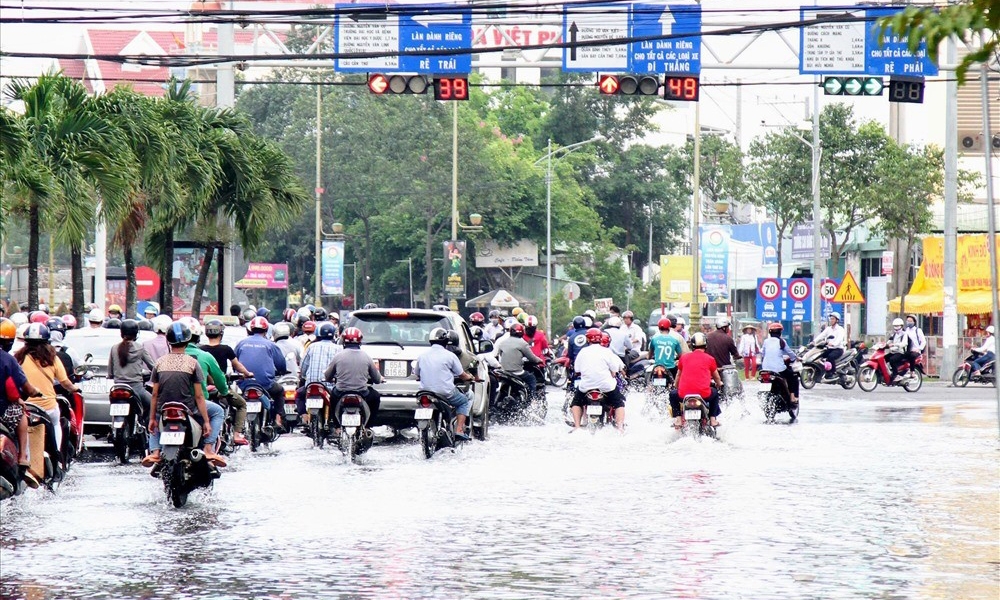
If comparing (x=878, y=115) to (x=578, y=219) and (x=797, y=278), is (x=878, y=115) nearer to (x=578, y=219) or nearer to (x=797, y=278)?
(x=578, y=219)

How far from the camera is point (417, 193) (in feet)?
254

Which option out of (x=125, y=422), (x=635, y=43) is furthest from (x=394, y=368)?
(x=635, y=43)

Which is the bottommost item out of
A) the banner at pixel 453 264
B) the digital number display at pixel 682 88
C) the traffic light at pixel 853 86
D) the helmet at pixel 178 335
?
the helmet at pixel 178 335

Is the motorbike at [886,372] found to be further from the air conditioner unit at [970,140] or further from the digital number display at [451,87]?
the air conditioner unit at [970,140]

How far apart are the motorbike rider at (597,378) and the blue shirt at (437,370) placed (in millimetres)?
4128

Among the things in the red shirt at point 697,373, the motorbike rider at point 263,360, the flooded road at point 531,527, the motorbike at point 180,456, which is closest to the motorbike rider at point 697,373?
the red shirt at point 697,373

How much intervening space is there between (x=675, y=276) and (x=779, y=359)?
47220mm

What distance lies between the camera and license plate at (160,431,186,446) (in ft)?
46.3

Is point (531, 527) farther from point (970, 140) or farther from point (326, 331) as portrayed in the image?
point (970, 140)

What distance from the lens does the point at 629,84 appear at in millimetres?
31266

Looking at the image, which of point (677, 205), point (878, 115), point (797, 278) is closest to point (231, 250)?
point (797, 278)

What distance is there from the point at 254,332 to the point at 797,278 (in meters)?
26.3

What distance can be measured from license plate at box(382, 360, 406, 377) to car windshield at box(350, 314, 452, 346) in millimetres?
607

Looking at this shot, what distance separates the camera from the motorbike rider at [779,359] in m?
27.6
